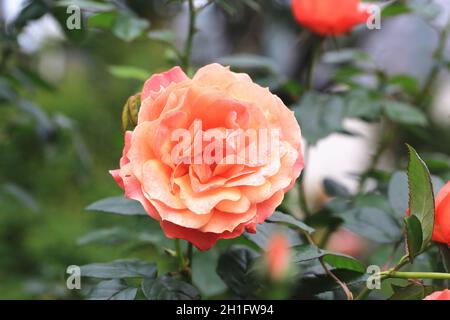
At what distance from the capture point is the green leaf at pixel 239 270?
0.72 m

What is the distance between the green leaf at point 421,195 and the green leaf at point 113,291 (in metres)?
0.27

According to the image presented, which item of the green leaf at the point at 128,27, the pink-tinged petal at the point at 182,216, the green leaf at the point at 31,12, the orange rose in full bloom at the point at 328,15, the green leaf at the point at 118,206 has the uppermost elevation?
the green leaf at the point at 31,12

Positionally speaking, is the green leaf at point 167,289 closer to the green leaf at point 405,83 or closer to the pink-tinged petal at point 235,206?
the pink-tinged petal at point 235,206

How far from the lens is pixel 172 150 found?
1.84 feet

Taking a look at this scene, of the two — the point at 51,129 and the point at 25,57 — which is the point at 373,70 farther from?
the point at 25,57

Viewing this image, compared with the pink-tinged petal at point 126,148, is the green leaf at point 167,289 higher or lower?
lower

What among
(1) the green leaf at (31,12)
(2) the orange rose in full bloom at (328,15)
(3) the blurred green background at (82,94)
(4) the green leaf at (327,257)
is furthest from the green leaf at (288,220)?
(1) the green leaf at (31,12)

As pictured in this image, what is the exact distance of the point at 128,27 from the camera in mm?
939

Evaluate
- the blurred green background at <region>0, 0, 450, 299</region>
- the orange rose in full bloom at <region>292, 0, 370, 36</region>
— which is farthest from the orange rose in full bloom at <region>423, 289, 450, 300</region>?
the orange rose in full bloom at <region>292, 0, 370, 36</region>

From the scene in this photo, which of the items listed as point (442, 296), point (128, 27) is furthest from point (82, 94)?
point (442, 296)

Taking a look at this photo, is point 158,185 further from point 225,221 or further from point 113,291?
point 113,291

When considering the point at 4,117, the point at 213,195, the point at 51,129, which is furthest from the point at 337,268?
the point at 4,117

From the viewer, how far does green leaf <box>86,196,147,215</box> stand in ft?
2.42

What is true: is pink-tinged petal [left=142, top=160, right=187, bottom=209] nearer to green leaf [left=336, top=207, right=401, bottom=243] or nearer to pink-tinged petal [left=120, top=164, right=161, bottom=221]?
pink-tinged petal [left=120, top=164, right=161, bottom=221]
